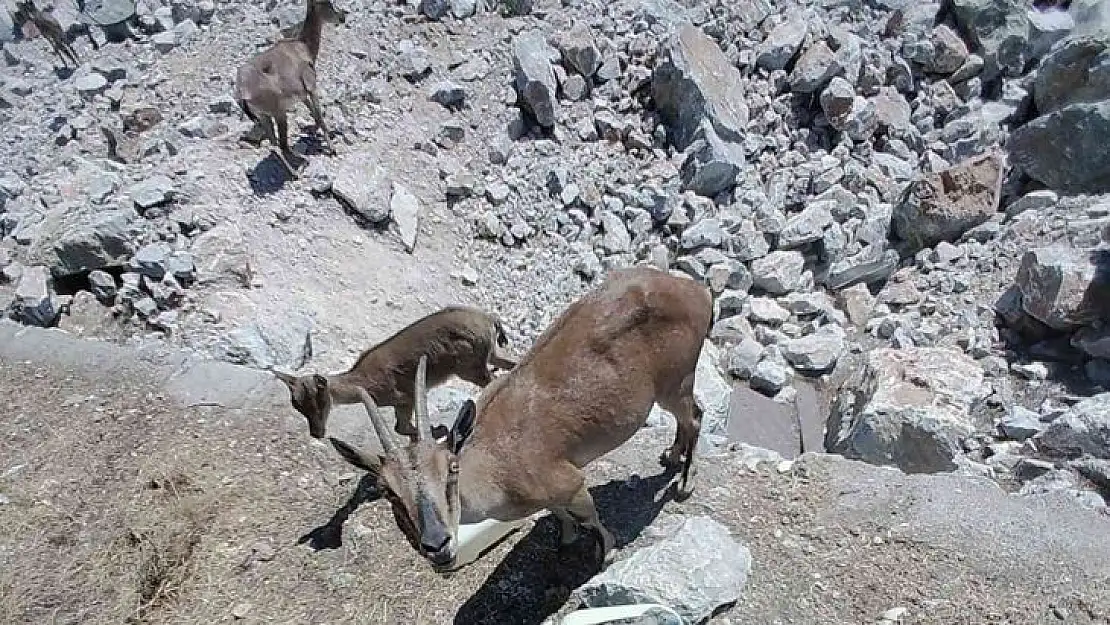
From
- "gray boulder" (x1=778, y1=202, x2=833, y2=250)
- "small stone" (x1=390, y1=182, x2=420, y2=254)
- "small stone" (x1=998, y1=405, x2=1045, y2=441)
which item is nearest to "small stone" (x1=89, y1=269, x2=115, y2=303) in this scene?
"small stone" (x1=390, y1=182, x2=420, y2=254)

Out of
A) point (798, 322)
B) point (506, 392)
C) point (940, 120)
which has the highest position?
point (506, 392)

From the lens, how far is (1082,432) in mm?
7945

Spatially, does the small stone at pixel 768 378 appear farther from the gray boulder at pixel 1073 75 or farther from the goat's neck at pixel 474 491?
the gray boulder at pixel 1073 75

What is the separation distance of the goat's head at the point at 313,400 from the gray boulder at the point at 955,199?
7.91 metres

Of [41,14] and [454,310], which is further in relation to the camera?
[41,14]

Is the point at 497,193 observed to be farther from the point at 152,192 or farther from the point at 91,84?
the point at 91,84

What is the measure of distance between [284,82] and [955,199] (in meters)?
7.94

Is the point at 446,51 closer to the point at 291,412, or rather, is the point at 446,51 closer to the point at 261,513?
the point at 291,412

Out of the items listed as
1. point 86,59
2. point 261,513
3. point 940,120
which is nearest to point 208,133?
point 86,59

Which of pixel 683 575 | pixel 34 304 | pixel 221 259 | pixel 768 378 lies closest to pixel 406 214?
pixel 221 259

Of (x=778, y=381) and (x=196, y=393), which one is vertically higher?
(x=196, y=393)

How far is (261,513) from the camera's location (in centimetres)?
661

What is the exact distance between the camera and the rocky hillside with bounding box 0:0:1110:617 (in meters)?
9.09

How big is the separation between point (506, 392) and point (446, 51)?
26.5 ft
